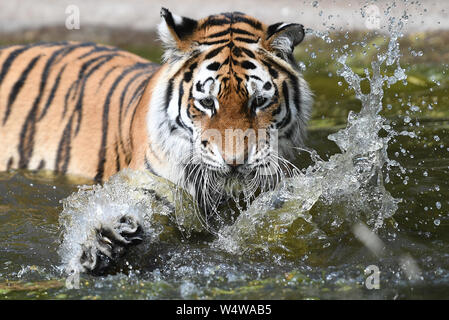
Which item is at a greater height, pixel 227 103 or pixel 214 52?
pixel 214 52

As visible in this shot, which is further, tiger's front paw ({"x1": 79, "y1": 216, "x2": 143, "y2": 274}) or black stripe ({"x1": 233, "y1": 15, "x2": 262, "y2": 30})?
black stripe ({"x1": 233, "y1": 15, "x2": 262, "y2": 30})

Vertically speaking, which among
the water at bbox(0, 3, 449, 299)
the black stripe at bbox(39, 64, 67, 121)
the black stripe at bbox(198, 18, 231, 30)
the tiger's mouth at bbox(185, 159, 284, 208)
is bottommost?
the water at bbox(0, 3, 449, 299)

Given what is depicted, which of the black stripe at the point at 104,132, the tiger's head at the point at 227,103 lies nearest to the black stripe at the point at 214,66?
the tiger's head at the point at 227,103

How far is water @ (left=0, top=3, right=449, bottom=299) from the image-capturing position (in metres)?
1.86

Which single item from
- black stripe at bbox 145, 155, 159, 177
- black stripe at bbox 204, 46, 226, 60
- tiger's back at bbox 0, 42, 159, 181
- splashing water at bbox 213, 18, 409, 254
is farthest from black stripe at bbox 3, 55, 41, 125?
splashing water at bbox 213, 18, 409, 254

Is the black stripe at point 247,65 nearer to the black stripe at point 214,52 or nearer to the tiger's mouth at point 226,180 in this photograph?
Answer: the black stripe at point 214,52

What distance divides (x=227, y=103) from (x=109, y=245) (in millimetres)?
539

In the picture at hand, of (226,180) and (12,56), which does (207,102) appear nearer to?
(226,180)

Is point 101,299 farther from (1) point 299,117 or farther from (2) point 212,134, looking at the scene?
(1) point 299,117

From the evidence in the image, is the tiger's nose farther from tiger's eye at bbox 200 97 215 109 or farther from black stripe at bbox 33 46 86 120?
black stripe at bbox 33 46 86 120

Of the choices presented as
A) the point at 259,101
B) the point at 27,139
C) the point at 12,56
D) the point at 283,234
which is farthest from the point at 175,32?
the point at 12,56

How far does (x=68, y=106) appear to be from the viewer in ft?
9.70

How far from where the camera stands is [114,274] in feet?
6.28

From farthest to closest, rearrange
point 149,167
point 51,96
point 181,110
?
point 51,96 → point 149,167 → point 181,110
